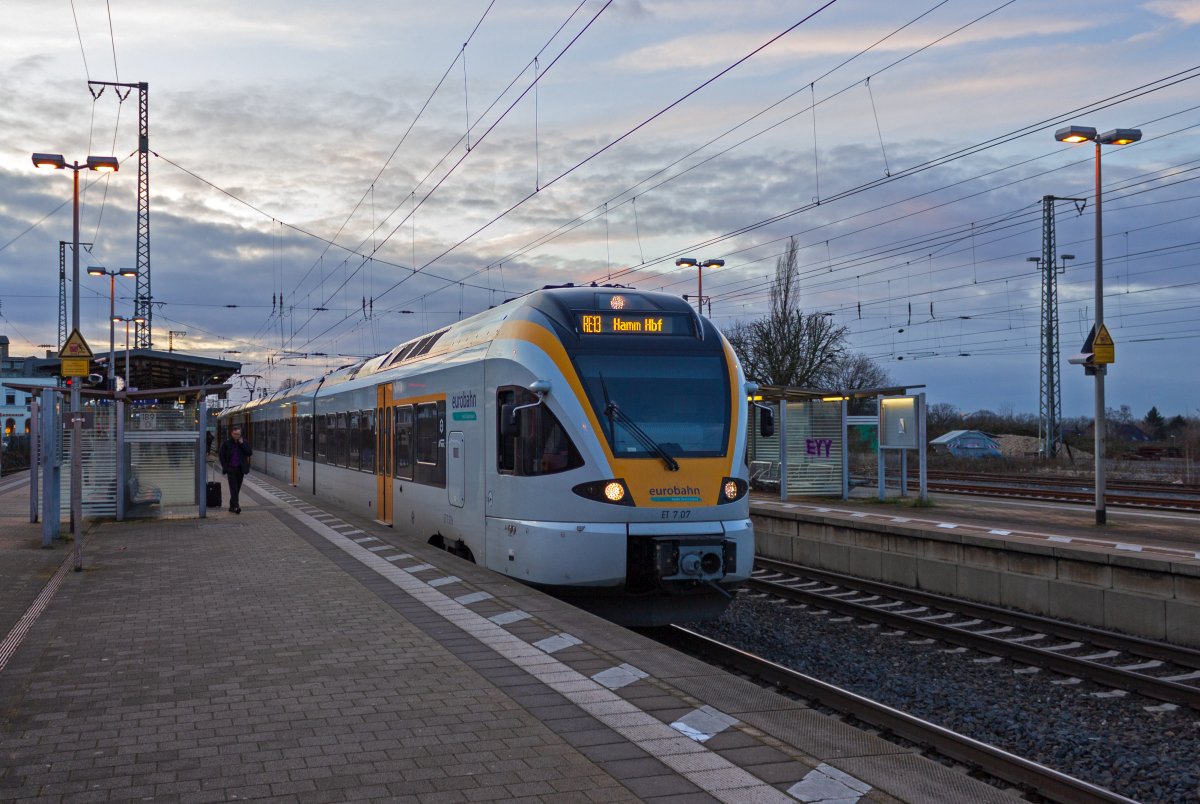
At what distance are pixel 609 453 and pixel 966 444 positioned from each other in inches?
1682

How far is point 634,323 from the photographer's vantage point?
36.5 ft

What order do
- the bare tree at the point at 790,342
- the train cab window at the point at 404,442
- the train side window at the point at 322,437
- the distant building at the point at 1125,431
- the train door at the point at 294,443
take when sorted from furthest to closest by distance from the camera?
the distant building at the point at 1125,431 → the bare tree at the point at 790,342 → the train door at the point at 294,443 → the train side window at the point at 322,437 → the train cab window at the point at 404,442

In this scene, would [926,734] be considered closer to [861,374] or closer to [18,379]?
[861,374]

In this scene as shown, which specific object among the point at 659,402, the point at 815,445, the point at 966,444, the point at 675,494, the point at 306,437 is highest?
the point at 659,402

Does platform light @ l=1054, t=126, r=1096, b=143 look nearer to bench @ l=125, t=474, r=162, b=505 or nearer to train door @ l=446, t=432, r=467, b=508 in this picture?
train door @ l=446, t=432, r=467, b=508

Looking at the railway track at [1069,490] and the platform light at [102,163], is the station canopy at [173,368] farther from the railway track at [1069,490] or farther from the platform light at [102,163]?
the railway track at [1069,490]

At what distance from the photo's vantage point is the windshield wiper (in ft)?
33.9

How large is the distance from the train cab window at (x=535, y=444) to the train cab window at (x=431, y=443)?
254cm

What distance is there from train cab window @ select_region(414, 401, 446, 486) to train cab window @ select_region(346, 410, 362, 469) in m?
5.24

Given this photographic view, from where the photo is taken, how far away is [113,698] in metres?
6.71

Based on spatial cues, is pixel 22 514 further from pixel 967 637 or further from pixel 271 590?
pixel 967 637

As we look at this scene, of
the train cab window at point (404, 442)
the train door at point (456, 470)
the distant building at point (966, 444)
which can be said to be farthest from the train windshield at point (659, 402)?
the distant building at point (966, 444)

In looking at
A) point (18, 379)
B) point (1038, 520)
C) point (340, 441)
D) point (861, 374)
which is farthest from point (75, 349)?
point (18, 379)

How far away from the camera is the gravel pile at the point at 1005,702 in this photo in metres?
7.00
